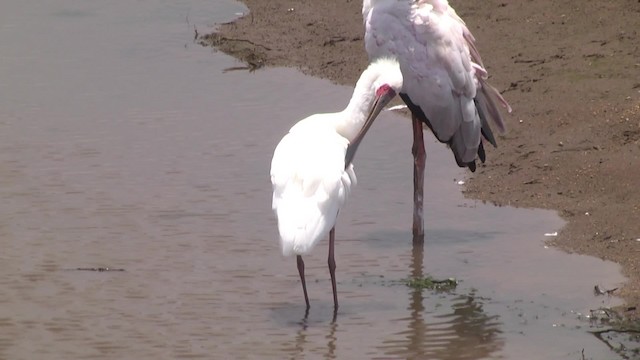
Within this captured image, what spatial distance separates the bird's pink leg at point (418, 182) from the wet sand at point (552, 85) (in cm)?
49

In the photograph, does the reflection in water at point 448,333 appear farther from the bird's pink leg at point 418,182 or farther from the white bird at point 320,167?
the bird's pink leg at point 418,182

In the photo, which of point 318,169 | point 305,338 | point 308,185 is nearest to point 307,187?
point 308,185

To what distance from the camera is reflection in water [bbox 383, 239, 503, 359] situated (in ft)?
23.7

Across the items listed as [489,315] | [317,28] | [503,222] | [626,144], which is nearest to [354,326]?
[489,315]

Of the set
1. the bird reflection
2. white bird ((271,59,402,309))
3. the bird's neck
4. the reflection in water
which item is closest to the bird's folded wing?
white bird ((271,59,402,309))

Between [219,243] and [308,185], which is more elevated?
[308,185]

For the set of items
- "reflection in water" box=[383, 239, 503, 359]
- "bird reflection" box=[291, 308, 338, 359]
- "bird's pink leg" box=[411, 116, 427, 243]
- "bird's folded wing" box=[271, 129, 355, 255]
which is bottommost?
"bird reflection" box=[291, 308, 338, 359]

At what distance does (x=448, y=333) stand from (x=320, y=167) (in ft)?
3.43

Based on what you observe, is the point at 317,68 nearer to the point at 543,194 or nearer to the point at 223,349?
the point at 543,194

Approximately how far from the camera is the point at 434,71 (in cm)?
940

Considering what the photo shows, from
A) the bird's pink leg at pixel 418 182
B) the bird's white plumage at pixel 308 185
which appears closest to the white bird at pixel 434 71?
the bird's pink leg at pixel 418 182

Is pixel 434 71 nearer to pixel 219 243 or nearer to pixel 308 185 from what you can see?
pixel 219 243

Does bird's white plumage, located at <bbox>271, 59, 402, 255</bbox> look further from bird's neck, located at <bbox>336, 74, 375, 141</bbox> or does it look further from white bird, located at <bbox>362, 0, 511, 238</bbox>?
white bird, located at <bbox>362, 0, 511, 238</bbox>

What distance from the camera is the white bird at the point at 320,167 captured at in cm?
732
